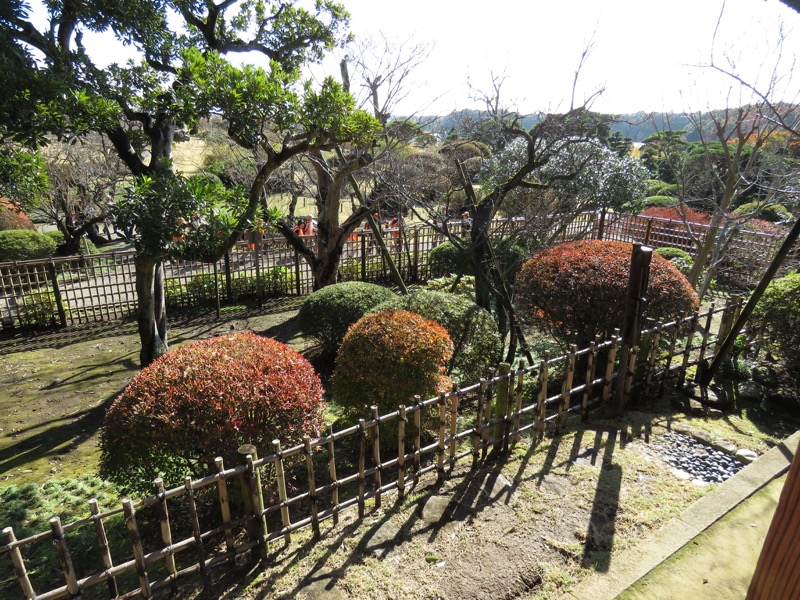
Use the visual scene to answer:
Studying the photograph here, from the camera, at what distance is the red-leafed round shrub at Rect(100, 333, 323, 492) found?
11.4 ft

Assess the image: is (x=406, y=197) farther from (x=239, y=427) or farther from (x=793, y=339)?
(x=793, y=339)

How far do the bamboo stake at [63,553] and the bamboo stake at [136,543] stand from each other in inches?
11.3

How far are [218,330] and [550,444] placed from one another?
6.89 m

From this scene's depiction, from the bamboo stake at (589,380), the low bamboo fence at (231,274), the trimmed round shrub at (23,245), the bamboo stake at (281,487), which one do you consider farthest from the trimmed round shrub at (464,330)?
the trimmed round shrub at (23,245)

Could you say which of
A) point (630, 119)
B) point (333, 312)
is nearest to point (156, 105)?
point (333, 312)

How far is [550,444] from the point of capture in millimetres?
4668

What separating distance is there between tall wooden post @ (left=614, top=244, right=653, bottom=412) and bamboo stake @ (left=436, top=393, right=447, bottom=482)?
230 cm

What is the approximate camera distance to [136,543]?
2.71m

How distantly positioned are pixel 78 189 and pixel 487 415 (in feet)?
55.0

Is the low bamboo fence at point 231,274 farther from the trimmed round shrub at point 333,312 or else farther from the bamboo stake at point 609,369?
the bamboo stake at point 609,369

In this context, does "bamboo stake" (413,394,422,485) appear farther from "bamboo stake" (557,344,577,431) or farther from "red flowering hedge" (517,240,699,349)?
"red flowering hedge" (517,240,699,349)

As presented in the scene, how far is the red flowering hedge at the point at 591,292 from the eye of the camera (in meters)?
5.69

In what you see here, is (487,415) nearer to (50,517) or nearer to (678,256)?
(50,517)

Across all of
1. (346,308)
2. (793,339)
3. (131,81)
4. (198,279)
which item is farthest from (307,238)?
(793,339)
